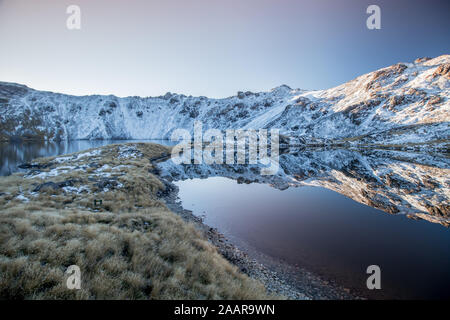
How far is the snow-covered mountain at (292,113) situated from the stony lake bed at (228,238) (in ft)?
243

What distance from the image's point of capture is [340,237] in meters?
12.1

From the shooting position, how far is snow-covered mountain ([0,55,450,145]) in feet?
271

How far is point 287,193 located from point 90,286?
20132 millimetres

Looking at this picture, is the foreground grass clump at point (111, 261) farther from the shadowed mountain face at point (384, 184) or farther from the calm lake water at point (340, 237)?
the shadowed mountain face at point (384, 184)

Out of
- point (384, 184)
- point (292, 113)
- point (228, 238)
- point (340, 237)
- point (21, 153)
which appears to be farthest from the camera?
point (292, 113)

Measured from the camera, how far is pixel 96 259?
5859mm

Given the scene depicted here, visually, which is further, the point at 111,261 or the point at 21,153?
the point at 21,153

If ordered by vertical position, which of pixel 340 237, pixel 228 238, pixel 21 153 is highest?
pixel 21 153

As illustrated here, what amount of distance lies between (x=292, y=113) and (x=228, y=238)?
147 m

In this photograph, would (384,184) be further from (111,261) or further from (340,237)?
(111,261)

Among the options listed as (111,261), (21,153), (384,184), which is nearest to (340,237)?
(111,261)

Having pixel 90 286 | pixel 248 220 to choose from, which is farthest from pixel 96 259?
pixel 248 220

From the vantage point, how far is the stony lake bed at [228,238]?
557cm
